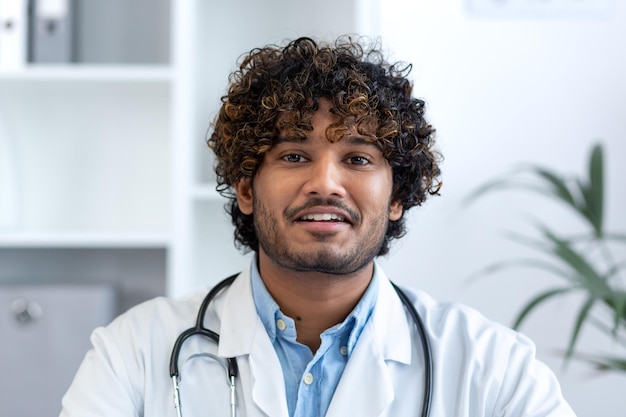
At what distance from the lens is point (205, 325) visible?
1.37m

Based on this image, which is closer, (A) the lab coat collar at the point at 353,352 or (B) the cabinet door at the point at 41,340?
(A) the lab coat collar at the point at 353,352

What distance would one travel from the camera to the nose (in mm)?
1268

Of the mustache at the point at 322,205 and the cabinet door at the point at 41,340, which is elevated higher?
the mustache at the point at 322,205

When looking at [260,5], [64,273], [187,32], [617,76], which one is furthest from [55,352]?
[617,76]

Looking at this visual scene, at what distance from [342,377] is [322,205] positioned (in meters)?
0.27

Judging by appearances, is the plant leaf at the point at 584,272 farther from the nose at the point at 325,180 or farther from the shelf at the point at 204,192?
the shelf at the point at 204,192

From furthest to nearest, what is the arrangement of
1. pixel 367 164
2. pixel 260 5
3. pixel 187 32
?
pixel 260 5 → pixel 187 32 → pixel 367 164

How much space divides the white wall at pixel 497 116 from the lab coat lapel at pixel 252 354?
2.42 feet

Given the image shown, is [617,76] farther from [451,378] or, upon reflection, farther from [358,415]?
[358,415]

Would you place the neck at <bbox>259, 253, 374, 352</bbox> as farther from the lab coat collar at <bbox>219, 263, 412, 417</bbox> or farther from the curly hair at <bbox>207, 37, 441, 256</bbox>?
the curly hair at <bbox>207, 37, 441, 256</bbox>

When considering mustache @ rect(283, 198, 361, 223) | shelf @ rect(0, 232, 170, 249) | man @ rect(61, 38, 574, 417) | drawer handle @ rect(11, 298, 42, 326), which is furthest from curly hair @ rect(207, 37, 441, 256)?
drawer handle @ rect(11, 298, 42, 326)

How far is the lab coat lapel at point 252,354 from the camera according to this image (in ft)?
4.08

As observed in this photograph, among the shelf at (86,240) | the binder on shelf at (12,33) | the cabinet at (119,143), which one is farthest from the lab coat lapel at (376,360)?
the binder on shelf at (12,33)

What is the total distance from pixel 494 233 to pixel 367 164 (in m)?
0.79
